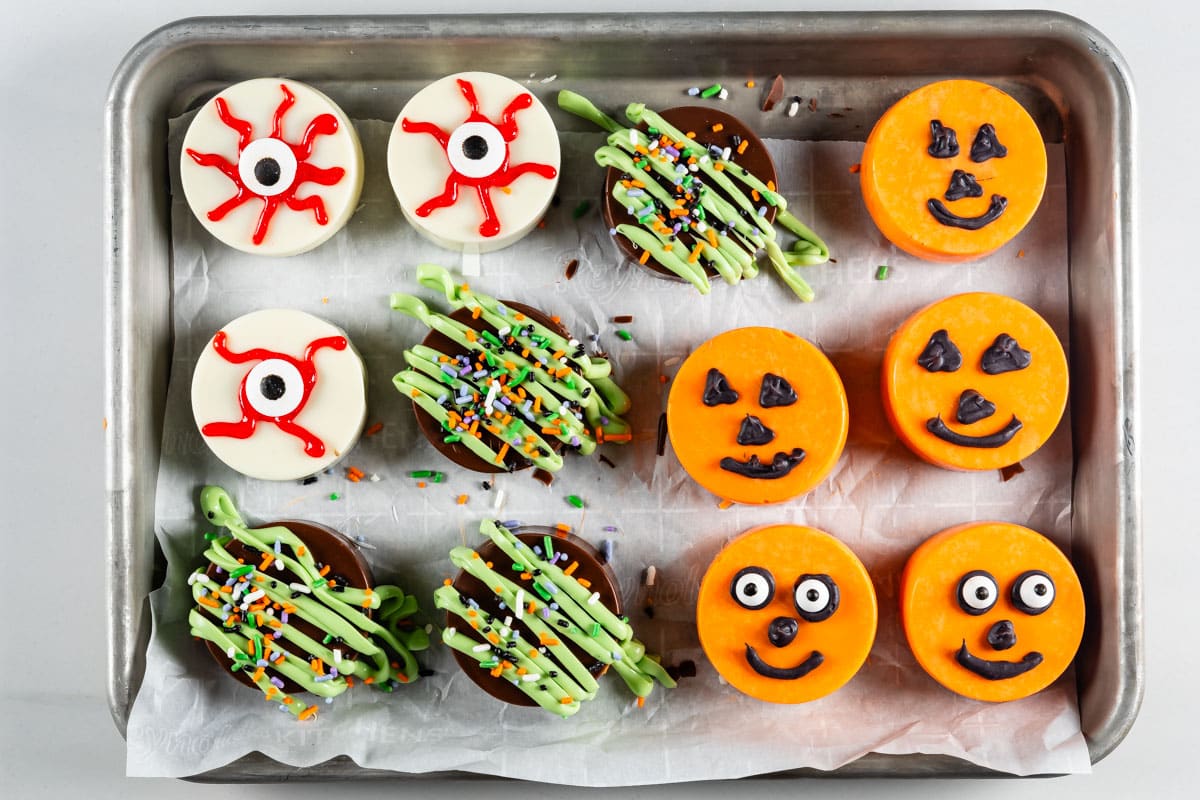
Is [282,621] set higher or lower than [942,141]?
lower

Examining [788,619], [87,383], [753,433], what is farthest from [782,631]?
[87,383]

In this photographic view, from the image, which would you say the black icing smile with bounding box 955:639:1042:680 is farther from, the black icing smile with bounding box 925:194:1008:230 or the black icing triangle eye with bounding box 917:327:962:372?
the black icing smile with bounding box 925:194:1008:230

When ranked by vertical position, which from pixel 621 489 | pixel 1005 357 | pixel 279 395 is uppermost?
pixel 1005 357

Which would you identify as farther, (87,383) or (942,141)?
(87,383)

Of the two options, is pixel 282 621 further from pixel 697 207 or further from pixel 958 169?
pixel 958 169

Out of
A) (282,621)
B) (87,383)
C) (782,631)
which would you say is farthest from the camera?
(87,383)

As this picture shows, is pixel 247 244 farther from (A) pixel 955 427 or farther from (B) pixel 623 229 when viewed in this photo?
(A) pixel 955 427

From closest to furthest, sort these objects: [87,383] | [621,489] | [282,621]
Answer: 1. [282,621]
2. [621,489]
3. [87,383]

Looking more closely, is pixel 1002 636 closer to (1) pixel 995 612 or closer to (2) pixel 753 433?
(1) pixel 995 612
